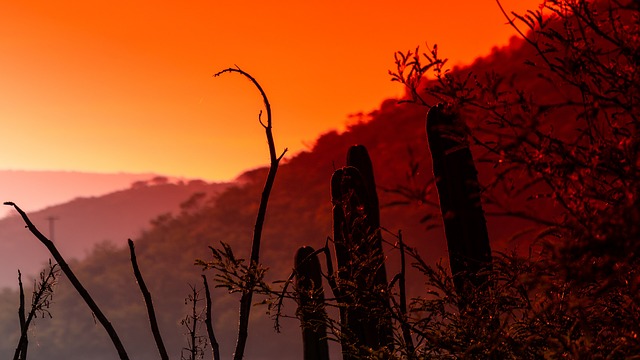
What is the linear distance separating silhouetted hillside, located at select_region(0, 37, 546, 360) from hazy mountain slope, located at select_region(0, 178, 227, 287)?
56.4m

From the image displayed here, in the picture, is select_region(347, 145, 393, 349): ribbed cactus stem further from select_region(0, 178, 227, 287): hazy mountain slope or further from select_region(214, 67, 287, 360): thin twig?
select_region(0, 178, 227, 287): hazy mountain slope

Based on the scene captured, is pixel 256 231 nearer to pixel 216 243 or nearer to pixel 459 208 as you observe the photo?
pixel 459 208

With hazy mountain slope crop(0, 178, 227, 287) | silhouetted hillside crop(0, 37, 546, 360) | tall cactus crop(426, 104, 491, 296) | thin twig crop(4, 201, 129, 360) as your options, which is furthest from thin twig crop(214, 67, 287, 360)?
hazy mountain slope crop(0, 178, 227, 287)

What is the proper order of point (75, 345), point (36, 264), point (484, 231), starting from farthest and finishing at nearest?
point (36, 264) → point (75, 345) → point (484, 231)

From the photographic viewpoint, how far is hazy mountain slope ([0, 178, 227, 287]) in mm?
124562

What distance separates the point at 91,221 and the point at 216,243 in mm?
81475

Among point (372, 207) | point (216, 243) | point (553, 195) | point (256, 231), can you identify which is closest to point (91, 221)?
point (216, 243)

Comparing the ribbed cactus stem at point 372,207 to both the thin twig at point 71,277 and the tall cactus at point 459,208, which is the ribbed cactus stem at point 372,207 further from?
the thin twig at point 71,277

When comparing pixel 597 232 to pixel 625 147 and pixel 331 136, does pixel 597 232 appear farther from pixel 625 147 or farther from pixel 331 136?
pixel 331 136

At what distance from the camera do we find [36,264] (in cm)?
13100

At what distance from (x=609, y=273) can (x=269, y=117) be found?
5.81ft

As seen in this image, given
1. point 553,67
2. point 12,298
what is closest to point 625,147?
point 553,67

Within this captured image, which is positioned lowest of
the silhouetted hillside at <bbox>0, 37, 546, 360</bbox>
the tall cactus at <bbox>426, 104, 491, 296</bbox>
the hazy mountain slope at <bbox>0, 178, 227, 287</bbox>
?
the tall cactus at <bbox>426, 104, 491, 296</bbox>

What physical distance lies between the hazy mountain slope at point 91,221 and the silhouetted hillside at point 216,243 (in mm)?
56431
